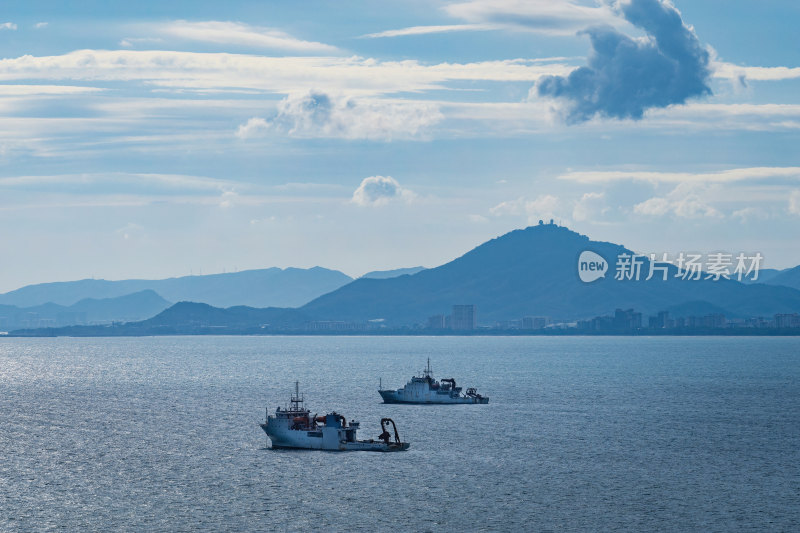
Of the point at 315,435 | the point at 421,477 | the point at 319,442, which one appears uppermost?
the point at 315,435

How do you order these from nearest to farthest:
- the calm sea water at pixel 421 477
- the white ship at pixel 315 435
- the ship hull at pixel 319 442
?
the calm sea water at pixel 421 477, the ship hull at pixel 319 442, the white ship at pixel 315 435

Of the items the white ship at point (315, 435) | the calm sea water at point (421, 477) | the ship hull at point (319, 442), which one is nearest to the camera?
the calm sea water at point (421, 477)

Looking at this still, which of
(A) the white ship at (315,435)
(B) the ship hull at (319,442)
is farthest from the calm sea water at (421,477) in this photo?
(A) the white ship at (315,435)

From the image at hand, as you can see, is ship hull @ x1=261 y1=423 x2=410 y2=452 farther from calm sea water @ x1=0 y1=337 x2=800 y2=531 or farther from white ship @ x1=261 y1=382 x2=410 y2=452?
calm sea water @ x1=0 y1=337 x2=800 y2=531

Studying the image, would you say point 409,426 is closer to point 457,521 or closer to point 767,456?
point 767,456

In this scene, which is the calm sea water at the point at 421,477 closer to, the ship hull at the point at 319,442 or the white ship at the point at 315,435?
the ship hull at the point at 319,442

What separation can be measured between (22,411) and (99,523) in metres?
108

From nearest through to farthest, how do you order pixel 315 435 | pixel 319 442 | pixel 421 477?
pixel 421 477 < pixel 315 435 < pixel 319 442

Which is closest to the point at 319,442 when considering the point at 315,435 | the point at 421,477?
the point at 315,435

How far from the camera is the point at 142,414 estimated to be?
18575cm

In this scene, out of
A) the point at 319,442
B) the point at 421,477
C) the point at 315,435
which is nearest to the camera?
the point at 421,477

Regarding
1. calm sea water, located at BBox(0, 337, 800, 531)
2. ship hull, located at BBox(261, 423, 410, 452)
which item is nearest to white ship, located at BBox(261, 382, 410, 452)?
ship hull, located at BBox(261, 423, 410, 452)

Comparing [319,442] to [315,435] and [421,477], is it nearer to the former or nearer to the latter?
[315,435]

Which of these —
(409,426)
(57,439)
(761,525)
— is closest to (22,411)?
(57,439)
